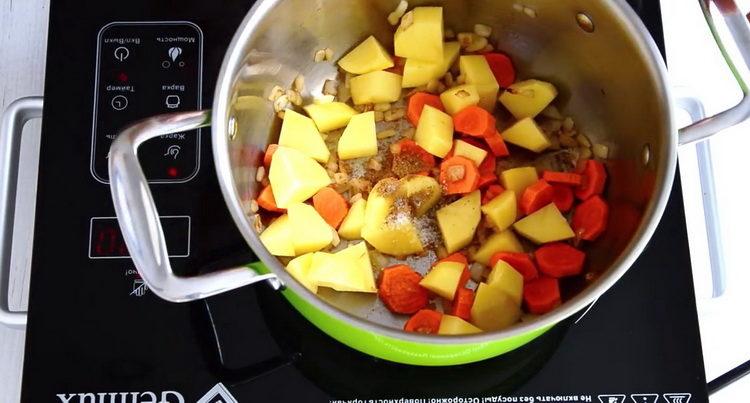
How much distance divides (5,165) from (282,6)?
400 millimetres

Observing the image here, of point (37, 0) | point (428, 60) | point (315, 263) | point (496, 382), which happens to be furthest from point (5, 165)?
point (496, 382)

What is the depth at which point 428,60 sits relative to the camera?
104 cm

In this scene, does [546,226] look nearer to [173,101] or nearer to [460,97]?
[460,97]

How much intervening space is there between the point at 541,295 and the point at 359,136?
11.6 inches

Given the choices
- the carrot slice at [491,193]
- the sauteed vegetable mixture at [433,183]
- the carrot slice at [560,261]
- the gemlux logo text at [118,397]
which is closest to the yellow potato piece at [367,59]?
the sauteed vegetable mixture at [433,183]

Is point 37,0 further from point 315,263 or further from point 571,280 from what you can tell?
point 571,280

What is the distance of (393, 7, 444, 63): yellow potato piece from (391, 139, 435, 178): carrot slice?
113mm

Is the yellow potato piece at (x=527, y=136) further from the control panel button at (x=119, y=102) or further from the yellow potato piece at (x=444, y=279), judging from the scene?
the control panel button at (x=119, y=102)

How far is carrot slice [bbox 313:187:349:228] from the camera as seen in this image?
0.99 m

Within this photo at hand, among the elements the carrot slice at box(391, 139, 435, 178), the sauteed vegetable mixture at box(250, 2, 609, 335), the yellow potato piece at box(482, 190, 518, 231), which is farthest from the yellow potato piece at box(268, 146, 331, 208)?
the yellow potato piece at box(482, 190, 518, 231)

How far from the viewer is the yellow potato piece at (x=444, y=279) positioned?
0.94 meters

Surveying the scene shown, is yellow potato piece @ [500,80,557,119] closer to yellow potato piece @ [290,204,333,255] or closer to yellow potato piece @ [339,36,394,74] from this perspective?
yellow potato piece @ [339,36,394,74]

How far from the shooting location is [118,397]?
2.95 feet

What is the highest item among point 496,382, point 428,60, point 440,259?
point 428,60
